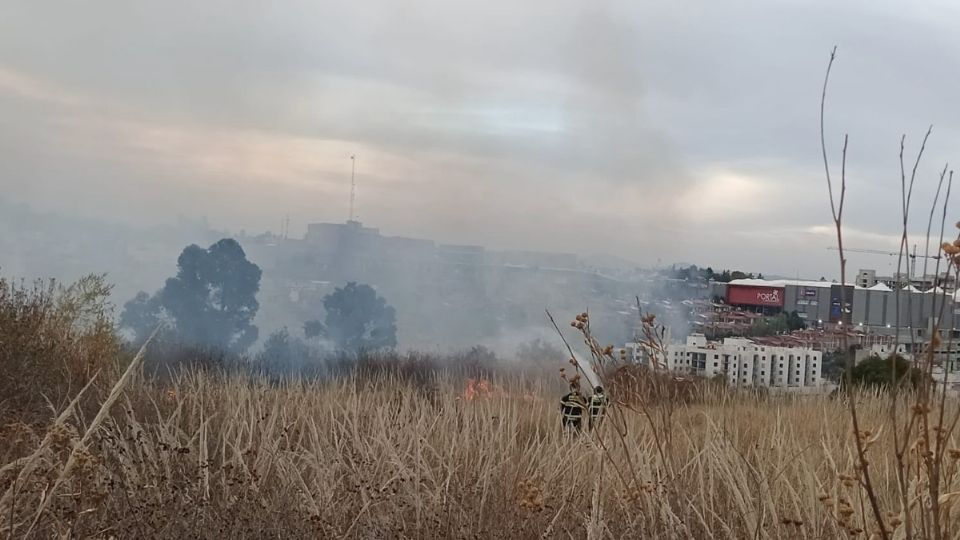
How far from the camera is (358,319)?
40.9ft

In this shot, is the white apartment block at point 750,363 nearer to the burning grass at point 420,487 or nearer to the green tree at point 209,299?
the burning grass at point 420,487

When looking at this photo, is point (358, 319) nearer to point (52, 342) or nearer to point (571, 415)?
Answer: point (52, 342)

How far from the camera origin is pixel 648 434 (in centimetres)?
422

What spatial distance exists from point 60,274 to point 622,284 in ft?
27.9

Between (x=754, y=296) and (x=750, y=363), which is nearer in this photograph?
(x=750, y=363)

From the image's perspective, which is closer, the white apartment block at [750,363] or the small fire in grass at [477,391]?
the small fire in grass at [477,391]

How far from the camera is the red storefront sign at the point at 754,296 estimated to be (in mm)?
12109

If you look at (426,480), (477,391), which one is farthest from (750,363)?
(426,480)

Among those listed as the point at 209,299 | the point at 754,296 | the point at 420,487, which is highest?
the point at 754,296

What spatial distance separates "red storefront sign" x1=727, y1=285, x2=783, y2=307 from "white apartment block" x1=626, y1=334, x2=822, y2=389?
237 centimetres

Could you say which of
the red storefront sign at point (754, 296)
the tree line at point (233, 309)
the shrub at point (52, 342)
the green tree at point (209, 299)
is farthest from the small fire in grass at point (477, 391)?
the red storefront sign at point (754, 296)

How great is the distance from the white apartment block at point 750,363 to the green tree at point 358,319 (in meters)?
4.10

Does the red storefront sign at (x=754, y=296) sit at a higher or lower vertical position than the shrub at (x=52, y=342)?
higher

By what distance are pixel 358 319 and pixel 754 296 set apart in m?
5.99
